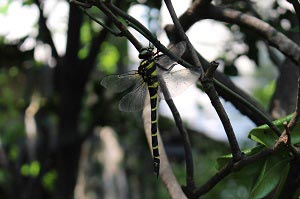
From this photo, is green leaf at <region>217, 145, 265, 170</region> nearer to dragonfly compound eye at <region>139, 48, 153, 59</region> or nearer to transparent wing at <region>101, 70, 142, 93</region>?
dragonfly compound eye at <region>139, 48, 153, 59</region>

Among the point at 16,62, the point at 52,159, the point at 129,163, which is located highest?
the point at 16,62

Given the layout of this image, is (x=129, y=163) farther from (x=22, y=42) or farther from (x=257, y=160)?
(x=257, y=160)

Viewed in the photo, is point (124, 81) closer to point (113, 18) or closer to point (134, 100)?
point (134, 100)

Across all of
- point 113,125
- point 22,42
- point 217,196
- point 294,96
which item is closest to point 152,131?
point 294,96

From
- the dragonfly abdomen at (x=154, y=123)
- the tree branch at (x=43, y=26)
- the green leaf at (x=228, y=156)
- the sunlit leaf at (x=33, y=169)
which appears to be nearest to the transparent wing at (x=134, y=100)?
the dragonfly abdomen at (x=154, y=123)

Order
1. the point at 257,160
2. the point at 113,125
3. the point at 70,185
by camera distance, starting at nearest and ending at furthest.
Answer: the point at 257,160, the point at 70,185, the point at 113,125

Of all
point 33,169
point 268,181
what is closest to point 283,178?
point 268,181
